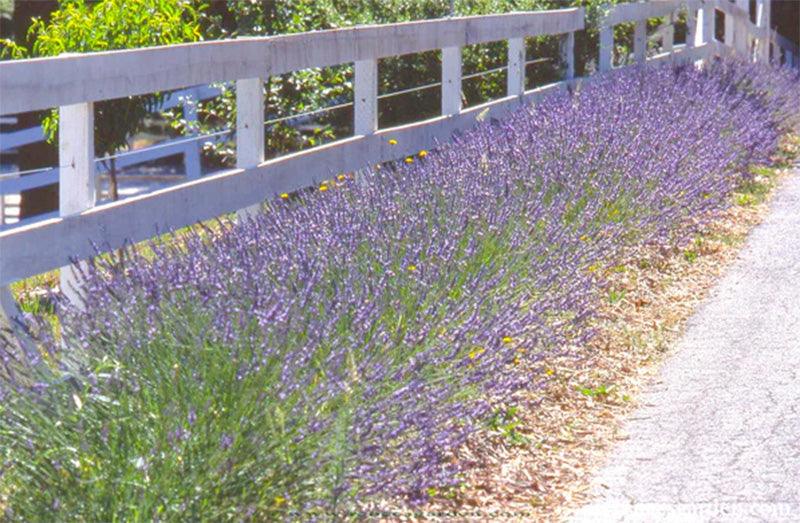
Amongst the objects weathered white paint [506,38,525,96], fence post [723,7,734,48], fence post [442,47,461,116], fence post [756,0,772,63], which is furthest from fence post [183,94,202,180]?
fence post [756,0,772,63]

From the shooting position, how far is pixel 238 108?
7.38m

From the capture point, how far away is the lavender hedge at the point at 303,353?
4266mm

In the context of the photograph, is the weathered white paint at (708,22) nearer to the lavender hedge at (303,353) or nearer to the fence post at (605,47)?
the fence post at (605,47)

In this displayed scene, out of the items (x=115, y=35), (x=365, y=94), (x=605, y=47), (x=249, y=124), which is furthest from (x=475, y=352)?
(x=605, y=47)

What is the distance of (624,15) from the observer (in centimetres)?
1481

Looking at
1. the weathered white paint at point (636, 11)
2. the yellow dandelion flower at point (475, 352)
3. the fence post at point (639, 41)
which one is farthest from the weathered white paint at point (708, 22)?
the yellow dandelion flower at point (475, 352)

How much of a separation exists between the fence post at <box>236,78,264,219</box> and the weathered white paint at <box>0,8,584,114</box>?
6cm

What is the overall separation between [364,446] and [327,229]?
1984 mm

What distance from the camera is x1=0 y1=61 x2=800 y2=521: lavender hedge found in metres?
4.27

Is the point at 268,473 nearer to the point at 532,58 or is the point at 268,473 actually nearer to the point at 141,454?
the point at 141,454

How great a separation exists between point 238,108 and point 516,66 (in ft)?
16.1

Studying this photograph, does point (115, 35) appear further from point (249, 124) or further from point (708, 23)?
point (708, 23)

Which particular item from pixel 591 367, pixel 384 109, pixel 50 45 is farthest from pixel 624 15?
pixel 591 367

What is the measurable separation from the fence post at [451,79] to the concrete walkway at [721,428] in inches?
98.4
